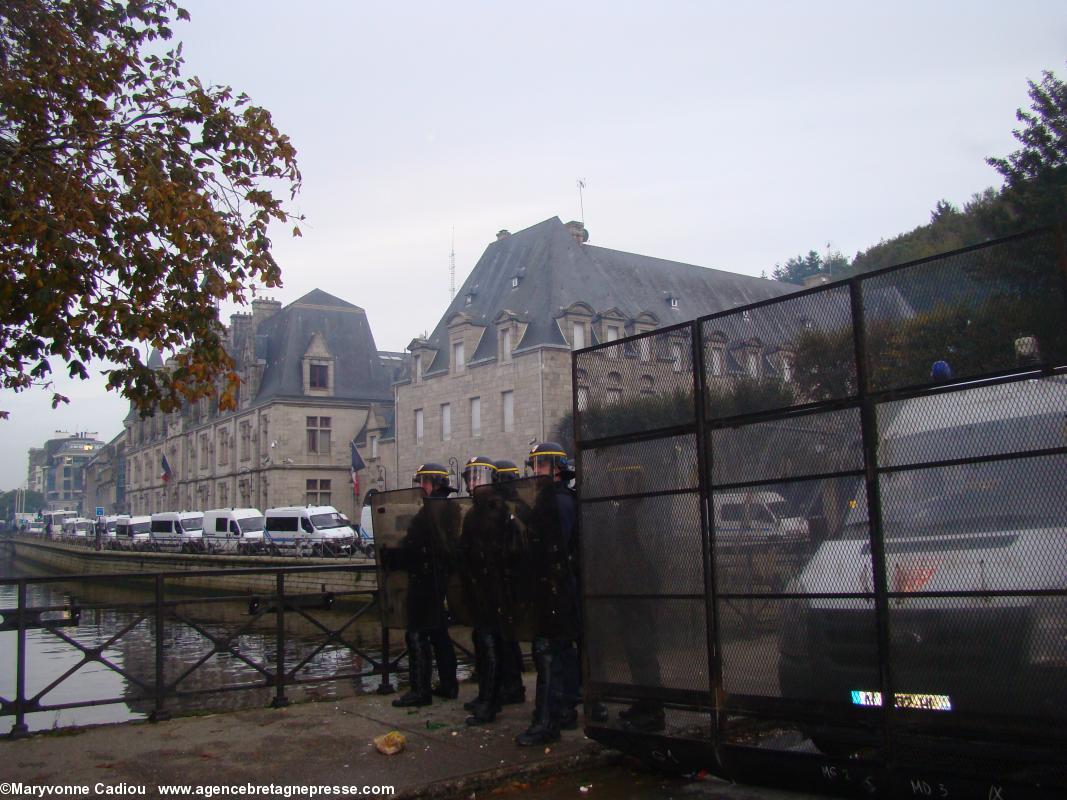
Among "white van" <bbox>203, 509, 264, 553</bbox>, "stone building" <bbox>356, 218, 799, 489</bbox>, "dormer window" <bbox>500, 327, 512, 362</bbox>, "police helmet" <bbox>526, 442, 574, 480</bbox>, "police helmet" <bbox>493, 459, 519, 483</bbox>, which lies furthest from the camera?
"white van" <bbox>203, 509, 264, 553</bbox>

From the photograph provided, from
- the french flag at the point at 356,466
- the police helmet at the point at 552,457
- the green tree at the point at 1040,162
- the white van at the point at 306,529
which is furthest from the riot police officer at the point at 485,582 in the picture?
the french flag at the point at 356,466

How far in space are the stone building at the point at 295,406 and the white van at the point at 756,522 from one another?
2550 inches

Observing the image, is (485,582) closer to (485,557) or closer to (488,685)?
(485,557)

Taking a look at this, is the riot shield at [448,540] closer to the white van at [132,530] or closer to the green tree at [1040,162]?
the green tree at [1040,162]

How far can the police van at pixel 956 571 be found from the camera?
4.44 metres

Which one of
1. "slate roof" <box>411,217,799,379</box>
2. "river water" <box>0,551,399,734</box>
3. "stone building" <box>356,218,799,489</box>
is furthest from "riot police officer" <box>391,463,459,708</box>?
"slate roof" <box>411,217,799,379</box>

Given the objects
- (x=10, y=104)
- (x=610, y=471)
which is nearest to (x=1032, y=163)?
(x=610, y=471)

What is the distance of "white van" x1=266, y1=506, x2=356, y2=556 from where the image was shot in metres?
45.9

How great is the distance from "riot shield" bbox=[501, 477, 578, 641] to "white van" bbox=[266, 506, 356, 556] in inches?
1505

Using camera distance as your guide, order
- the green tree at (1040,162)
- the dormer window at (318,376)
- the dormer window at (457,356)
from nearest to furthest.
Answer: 1. the green tree at (1040,162)
2. the dormer window at (457,356)
3. the dormer window at (318,376)

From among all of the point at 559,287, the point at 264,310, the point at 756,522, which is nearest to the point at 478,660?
the point at 756,522

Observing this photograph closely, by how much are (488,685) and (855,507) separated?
4192 mm

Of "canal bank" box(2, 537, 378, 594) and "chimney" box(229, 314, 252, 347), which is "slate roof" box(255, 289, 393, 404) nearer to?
"chimney" box(229, 314, 252, 347)

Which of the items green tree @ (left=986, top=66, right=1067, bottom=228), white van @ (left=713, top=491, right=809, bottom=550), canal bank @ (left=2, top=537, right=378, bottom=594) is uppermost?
green tree @ (left=986, top=66, right=1067, bottom=228)
